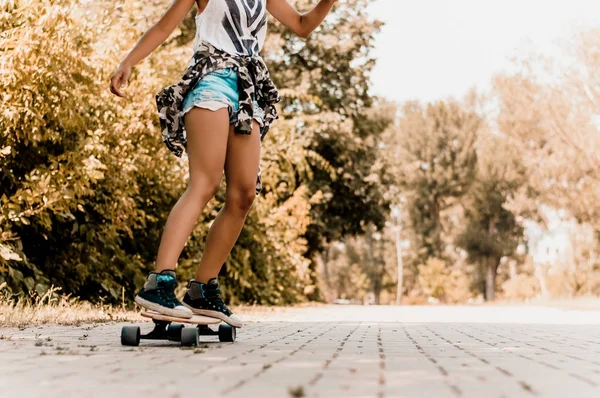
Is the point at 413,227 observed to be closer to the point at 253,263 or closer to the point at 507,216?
the point at 507,216

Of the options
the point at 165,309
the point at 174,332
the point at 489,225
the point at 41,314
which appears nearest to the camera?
the point at 165,309

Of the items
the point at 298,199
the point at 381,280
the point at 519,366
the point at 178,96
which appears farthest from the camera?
the point at 381,280

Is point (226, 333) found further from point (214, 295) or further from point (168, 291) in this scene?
point (168, 291)

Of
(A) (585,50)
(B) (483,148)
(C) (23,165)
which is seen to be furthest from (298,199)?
(B) (483,148)

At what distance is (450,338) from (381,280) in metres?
56.5

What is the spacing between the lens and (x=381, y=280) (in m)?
61.3

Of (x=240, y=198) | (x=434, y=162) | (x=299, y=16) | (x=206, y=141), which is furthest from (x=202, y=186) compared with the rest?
(x=434, y=162)

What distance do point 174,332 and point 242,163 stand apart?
0.99 metres

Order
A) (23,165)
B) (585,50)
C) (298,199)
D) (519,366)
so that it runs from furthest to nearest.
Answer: (585,50) → (298,199) → (23,165) → (519,366)

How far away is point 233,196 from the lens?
464cm

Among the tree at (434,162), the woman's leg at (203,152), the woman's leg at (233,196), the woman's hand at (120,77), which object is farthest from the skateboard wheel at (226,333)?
the tree at (434,162)

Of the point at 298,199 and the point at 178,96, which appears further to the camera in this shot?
the point at 298,199

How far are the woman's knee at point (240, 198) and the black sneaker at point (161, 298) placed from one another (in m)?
0.77

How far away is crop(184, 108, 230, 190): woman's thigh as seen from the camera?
434 centimetres
